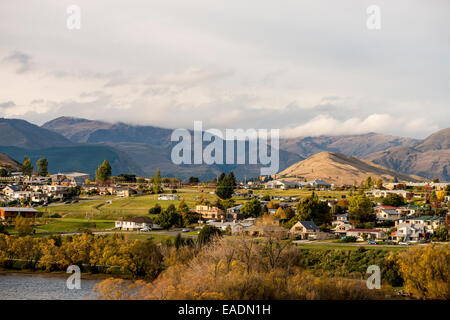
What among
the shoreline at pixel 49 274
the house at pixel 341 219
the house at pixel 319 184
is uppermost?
the house at pixel 319 184

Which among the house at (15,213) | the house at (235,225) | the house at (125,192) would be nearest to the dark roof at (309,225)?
the house at (235,225)

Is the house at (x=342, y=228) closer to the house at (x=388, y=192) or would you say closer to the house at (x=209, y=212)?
the house at (x=209, y=212)

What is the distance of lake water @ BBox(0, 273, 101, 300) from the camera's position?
44.7 meters

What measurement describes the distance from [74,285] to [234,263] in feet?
58.4

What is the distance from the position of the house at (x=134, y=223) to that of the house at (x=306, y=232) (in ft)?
71.7

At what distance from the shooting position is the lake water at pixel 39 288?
147 ft

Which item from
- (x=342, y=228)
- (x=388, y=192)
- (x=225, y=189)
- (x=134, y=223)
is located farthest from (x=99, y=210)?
(x=388, y=192)

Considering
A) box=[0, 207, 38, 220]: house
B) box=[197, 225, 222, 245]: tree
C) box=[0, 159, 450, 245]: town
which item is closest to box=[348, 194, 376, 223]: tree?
box=[0, 159, 450, 245]: town

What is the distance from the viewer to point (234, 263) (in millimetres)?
42844

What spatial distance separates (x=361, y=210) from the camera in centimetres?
8331

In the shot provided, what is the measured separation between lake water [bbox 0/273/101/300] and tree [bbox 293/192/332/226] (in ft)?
120

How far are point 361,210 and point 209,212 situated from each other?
80.9 feet
